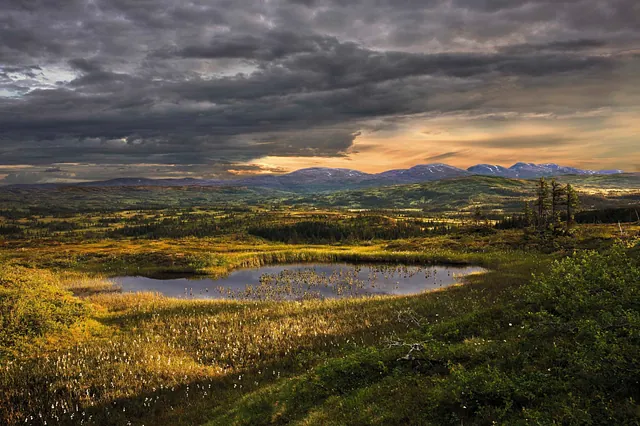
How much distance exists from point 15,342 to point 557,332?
30623mm

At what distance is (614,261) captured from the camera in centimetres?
2041

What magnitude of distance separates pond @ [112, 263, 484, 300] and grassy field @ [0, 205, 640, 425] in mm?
9542

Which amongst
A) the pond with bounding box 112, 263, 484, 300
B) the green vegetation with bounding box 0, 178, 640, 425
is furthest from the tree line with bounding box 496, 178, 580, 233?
the green vegetation with bounding box 0, 178, 640, 425

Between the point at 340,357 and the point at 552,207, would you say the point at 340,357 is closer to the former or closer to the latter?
the point at 340,357

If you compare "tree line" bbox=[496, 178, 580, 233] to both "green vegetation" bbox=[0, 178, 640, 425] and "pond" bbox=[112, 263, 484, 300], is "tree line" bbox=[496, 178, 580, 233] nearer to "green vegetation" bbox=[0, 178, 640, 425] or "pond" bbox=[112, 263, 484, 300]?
"pond" bbox=[112, 263, 484, 300]

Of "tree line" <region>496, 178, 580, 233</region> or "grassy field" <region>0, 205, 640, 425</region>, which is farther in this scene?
"tree line" <region>496, 178, 580, 233</region>

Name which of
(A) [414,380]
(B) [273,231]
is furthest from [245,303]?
(B) [273,231]

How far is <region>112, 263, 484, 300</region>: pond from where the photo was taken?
46.3m

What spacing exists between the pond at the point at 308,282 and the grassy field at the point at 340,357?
31.3 ft

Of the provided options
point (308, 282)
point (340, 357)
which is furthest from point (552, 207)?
point (340, 357)

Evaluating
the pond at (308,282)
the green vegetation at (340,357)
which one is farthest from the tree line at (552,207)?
the green vegetation at (340,357)

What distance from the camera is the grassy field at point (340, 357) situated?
10.5 meters

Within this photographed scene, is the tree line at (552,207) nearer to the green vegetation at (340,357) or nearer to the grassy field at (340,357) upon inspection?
the green vegetation at (340,357)

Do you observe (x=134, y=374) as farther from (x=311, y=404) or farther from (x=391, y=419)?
(x=391, y=419)
